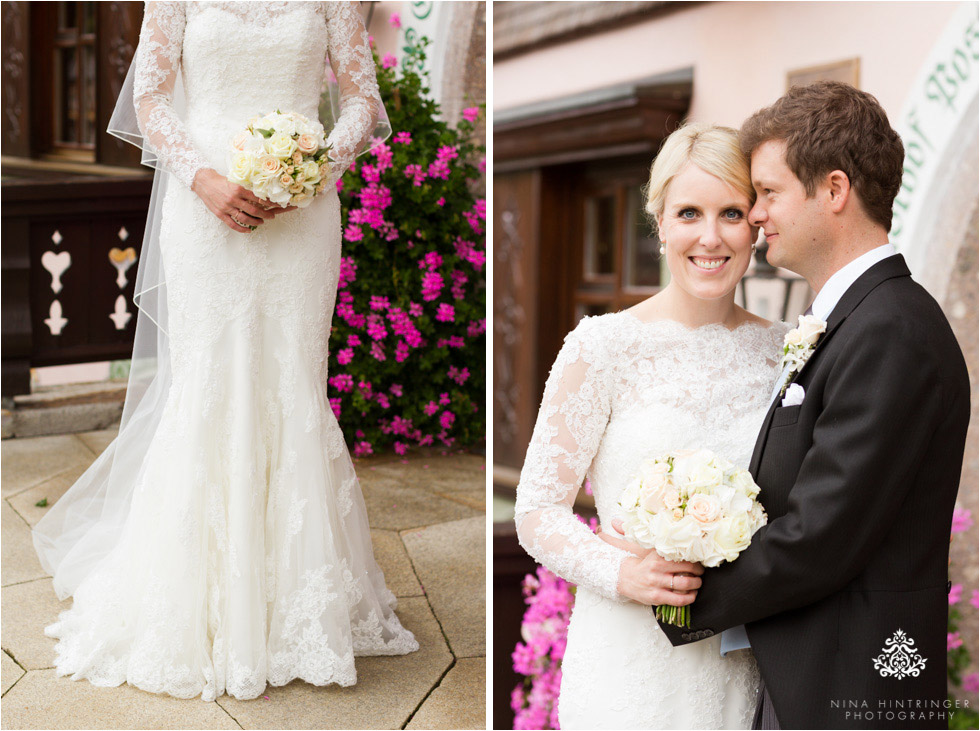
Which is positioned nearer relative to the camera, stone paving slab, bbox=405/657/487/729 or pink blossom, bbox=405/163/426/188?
stone paving slab, bbox=405/657/487/729

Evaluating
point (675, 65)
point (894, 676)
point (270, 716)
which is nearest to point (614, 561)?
point (894, 676)

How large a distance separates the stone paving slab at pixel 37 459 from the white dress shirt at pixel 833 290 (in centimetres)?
402

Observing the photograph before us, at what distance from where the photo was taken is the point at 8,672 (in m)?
3.24

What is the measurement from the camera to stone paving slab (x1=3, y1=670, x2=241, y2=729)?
296 centimetres

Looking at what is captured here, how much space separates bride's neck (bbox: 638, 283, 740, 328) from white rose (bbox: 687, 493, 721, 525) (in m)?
0.61

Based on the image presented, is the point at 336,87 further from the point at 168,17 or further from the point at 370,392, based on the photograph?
the point at 370,392

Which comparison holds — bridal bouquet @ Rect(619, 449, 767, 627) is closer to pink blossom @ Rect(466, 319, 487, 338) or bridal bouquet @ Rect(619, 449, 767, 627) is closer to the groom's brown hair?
the groom's brown hair

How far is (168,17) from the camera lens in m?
3.10

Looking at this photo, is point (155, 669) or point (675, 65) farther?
point (675, 65)

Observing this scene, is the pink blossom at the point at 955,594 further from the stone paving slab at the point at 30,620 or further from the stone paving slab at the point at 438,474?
the stone paving slab at the point at 30,620

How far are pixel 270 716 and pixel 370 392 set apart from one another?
3095 mm

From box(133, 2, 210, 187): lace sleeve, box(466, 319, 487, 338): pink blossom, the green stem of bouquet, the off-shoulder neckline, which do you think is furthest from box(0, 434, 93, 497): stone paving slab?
the green stem of bouquet

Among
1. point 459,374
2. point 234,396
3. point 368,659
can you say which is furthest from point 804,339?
point 459,374

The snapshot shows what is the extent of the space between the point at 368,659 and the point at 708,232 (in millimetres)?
2072
